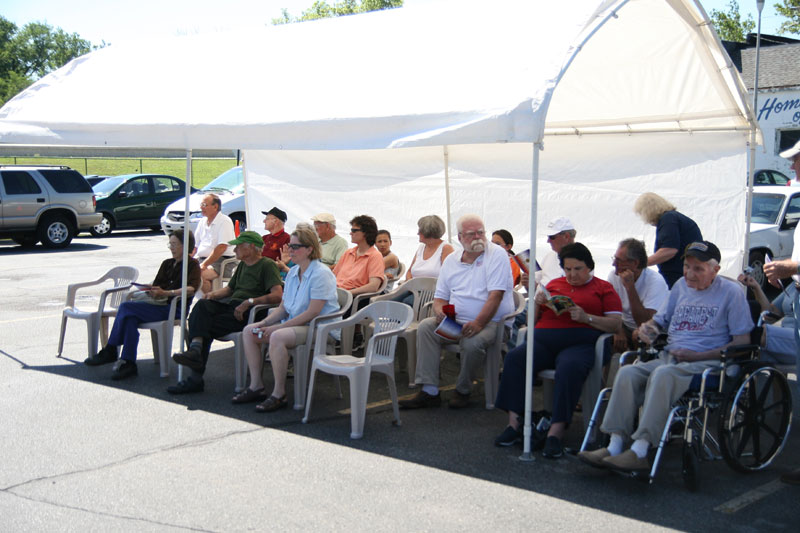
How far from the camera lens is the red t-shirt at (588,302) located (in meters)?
5.71

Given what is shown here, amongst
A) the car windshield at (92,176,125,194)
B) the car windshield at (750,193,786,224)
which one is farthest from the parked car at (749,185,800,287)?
the car windshield at (92,176,125,194)

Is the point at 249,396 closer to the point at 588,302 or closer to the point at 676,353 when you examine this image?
the point at 588,302

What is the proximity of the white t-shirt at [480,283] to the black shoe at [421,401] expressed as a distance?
0.64 meters

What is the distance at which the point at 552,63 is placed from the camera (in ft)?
17.6

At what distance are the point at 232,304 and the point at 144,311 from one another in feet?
3.02

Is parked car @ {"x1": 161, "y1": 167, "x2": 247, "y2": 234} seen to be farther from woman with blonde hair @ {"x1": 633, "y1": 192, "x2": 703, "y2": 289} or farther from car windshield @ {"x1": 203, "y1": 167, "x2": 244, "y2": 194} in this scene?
woman with blonde hair @ {"x1": 633, "y1": 192, "x2": 703, "y2": 289}

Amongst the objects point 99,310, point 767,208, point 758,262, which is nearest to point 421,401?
point 99,310

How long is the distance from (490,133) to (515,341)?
1775 millimetres

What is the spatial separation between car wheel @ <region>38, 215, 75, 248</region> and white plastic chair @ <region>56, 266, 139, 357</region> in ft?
37.2

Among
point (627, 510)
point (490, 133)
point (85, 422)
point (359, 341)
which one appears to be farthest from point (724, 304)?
point (85, 422)

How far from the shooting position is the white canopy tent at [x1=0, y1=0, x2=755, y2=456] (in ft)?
19.0

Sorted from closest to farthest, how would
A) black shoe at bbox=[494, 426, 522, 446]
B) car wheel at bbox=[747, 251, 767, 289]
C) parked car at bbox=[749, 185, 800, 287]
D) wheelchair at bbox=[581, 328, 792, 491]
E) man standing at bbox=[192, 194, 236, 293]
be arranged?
wheelchair at bbox=[581, 328, 792, 491], black shoe at bbox=[494, 426, 522, 446], man standing at bbox=[192, 194, 236, 293], car wheel at bbox=[747, 251, 767, 289], parked car at bbox=[749, 185, 800, 287]

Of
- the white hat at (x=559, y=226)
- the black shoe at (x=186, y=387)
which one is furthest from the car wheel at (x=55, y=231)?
the white hat at (x=559, y=226)

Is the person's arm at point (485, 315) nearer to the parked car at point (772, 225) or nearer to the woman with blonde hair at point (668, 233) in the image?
the woman with blonde hair at point (668, 233)
